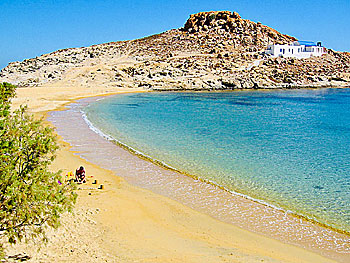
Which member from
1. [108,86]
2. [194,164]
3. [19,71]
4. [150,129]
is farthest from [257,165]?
[19,71]

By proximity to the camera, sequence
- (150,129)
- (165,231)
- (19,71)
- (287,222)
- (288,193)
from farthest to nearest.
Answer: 1. (19,71)
2. (150,129)
3. (288,193)
4. (287,222)
5. (165,231)

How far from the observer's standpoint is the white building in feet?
296

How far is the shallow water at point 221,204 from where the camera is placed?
942 cm

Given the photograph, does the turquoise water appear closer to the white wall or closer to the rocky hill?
the rocky hill

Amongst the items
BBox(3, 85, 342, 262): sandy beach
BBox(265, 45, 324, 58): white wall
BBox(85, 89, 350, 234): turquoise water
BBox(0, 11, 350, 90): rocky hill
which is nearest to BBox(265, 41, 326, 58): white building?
BBox(265, 45, 324, 58): white wall

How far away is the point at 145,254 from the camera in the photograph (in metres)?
8.05

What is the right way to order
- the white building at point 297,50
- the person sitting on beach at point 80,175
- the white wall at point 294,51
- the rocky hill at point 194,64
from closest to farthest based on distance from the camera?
the person sitting on beach at point 80,175
the rocky hill at point 194,64
the white wall at point 294,51
the white building at point 297,50

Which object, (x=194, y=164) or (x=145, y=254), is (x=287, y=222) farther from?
(x=194, y=164)

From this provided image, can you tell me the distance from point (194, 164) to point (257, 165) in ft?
10.3

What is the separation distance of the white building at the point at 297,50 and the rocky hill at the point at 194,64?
245 centimetres

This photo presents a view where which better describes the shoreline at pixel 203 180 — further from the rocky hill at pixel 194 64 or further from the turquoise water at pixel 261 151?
the rocky hill at pixel 194 64

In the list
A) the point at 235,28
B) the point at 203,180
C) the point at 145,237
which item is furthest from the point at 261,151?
the point at 235,28

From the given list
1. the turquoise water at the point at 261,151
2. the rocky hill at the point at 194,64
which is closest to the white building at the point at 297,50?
the rocky hill at the point at 194,64

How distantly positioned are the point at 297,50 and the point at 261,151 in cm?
8671
